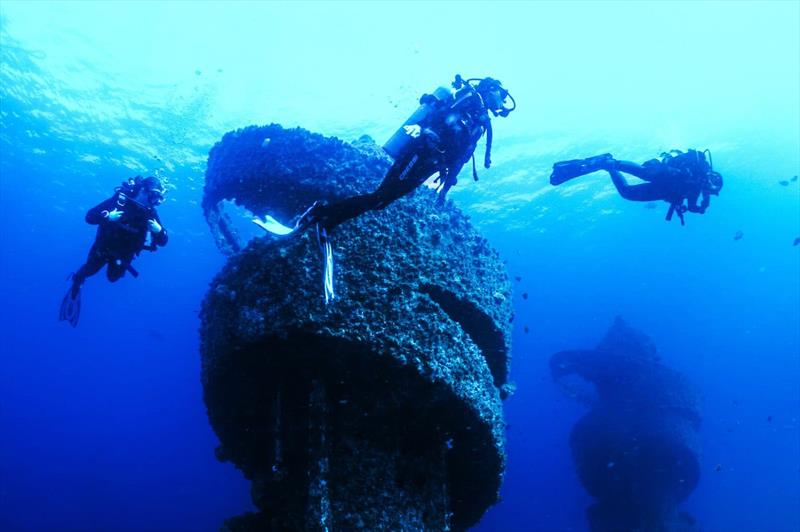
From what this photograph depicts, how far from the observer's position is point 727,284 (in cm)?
5034

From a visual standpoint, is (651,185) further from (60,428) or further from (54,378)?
(54,378)

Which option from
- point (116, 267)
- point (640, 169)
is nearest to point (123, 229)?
point (116, 267)

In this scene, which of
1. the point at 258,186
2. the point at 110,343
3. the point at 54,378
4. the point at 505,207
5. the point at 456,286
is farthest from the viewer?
the point at 54,378

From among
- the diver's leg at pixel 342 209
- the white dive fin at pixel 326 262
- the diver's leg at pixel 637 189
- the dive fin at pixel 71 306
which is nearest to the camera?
the white dive fin at pixel 326 262

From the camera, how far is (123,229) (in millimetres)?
6988

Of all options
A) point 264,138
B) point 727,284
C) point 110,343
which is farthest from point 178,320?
point 727,284

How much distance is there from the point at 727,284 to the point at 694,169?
53.8 metres

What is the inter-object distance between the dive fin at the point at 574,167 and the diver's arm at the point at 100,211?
6.75 m

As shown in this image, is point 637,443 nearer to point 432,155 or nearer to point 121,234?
point 432,155

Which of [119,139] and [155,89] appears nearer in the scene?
[155,89]

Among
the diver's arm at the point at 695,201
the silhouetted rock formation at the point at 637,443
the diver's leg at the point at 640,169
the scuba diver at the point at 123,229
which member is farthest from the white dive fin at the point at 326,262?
the silhouetted rock formation at the point at 637,443

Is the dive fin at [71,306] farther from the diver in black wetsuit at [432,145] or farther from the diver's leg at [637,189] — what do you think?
the diver's leg at [637,189]

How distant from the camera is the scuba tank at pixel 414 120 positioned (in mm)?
5098

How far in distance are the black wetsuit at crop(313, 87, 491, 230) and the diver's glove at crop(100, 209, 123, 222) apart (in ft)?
13.0
